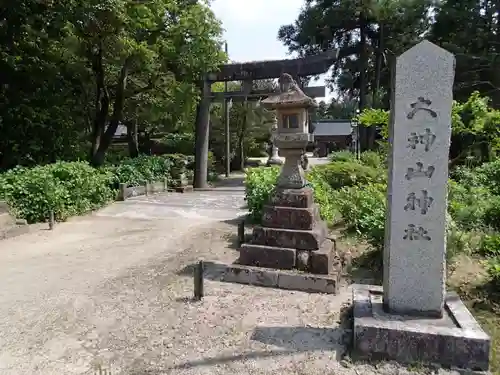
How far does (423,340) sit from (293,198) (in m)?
2.82

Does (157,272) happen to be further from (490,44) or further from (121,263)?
(490,44)

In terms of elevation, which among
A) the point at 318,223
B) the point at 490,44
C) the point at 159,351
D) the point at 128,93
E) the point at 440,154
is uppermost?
the point at 490,44

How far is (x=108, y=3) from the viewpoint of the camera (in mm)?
9891

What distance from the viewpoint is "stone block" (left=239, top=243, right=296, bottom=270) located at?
18.1 feet

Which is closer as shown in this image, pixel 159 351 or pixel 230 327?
pixel 159 351

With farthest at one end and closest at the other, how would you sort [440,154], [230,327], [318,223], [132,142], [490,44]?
1. [132,142]
2. [490,44]
3. [318,223]
4. [230,327]
5. [440,154]

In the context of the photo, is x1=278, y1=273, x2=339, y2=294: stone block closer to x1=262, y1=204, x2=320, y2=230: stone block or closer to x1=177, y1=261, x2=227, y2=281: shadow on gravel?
x1=262, y1=204, x2=320, y2=230: stone block

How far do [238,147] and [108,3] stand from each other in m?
15.5

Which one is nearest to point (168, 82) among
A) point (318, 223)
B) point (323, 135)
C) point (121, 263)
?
point (121, 263)

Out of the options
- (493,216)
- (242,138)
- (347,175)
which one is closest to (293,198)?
(493,216)

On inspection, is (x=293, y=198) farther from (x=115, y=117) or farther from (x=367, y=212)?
(x=115, y=117)

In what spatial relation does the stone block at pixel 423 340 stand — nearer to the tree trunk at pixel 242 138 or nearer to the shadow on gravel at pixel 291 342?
the shadow on gravel at pixel 291 342

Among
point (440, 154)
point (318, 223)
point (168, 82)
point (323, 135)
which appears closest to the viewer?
point (440, 154)

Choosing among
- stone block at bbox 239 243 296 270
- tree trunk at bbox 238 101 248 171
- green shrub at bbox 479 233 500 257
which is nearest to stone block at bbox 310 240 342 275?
stone block at bbox 239 243 296 270
